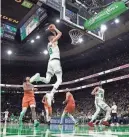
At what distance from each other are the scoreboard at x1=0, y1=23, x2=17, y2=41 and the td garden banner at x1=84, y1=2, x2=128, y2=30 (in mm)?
6518

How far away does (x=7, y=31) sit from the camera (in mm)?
16141

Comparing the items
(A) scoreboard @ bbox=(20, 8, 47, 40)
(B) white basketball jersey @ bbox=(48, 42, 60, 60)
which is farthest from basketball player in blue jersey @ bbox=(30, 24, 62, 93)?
(A) scoreboard @ bbox=(20, 8, 47, 40)

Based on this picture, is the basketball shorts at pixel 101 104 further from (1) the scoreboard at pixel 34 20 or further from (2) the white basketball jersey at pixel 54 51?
(1) the scoreboard at pixel 34 20

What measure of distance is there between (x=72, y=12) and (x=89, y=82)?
881 inches

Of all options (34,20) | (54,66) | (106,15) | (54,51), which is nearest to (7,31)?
(34,20)

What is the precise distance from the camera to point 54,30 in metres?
6.99

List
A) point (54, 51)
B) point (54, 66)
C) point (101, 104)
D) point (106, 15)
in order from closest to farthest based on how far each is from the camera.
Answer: point (54, 66)
point (54, 51)
point (101, 104)
point (106, 15)

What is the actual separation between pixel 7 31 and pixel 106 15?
24.3 feet

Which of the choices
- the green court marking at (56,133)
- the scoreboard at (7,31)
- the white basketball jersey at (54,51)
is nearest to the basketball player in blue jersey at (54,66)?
the white basketball jersey at (54,51)

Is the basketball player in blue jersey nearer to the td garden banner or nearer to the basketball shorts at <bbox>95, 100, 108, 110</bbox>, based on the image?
the basketball shorts at <bbox>95, 100, 108, 110</bbox>

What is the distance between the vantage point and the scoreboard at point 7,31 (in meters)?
15.8

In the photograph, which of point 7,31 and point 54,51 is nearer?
point 54,51

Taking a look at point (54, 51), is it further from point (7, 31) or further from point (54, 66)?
point (7, 31)

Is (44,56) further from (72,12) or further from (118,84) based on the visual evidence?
(72,12)
